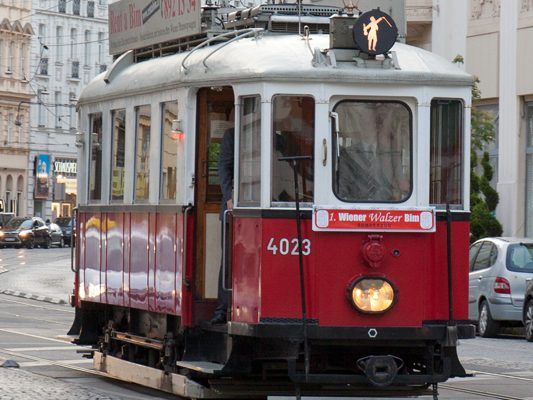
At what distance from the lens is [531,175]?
38375mm

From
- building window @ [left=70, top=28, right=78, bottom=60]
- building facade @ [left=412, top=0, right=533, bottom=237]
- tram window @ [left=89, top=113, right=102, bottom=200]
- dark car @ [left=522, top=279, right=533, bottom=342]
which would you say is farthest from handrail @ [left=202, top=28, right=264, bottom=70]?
building window @ [left=70, top=28, right=78, bottom=60]

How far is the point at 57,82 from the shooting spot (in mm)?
102562

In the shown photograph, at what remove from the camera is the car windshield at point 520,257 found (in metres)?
25.2

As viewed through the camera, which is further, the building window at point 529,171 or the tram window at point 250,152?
the building window at point 529,171

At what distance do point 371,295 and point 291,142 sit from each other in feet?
3.93

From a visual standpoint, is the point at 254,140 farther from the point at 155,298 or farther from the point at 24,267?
the point at 24,267

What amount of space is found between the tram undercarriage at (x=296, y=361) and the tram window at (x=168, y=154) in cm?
103

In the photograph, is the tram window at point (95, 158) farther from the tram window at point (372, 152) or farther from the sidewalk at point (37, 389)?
the tram window at point (372, 152)

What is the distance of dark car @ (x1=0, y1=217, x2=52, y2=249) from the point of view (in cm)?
7588

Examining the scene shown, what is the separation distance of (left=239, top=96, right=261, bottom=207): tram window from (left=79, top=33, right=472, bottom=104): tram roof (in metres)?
0.21

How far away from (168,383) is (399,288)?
2.49 meters

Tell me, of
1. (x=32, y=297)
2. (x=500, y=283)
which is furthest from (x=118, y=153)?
(x=32, y=297)

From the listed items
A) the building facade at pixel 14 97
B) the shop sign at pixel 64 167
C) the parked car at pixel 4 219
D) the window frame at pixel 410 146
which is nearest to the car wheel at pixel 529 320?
the window frame at pixel 410 146

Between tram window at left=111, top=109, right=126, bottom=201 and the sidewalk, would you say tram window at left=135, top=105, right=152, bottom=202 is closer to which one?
tram window at left=111, top=109, right=126, bottom=201
